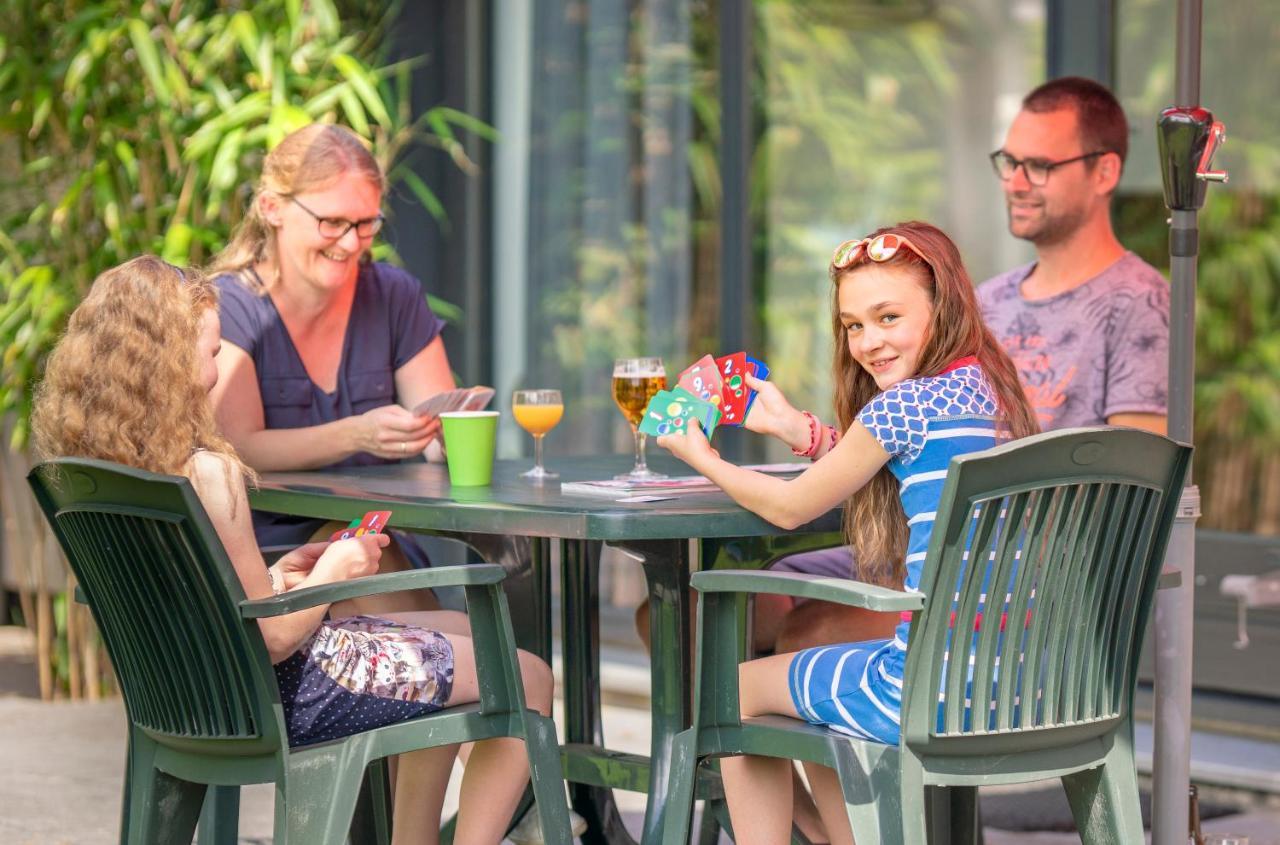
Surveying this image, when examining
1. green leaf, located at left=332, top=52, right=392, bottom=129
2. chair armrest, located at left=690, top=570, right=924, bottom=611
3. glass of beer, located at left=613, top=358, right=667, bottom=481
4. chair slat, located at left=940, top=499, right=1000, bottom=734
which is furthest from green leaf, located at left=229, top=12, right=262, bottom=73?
chair slat, located at left=940, top=499, right=1000, bottom=734

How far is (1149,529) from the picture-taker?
2.42 metres

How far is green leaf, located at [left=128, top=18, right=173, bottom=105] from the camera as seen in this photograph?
4.48m

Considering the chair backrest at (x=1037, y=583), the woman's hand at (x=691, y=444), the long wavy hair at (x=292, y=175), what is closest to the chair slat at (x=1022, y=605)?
the chair backrest at (x=1037, y=583)

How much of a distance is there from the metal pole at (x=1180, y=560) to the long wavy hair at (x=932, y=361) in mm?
323

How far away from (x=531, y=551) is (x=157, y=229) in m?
2.12

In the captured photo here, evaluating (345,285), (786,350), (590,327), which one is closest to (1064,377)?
(345,285)

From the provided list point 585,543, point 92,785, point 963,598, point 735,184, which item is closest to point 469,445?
point 585,543

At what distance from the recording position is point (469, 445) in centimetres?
291

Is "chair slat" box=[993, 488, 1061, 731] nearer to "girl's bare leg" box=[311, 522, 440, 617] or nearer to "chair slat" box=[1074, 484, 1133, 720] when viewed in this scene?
"chair slat" box=[1074, 484, 1133, 720]

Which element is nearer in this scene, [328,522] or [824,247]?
[328,522]

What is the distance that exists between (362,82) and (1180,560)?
2.56 m

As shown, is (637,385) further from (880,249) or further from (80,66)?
(80,66)

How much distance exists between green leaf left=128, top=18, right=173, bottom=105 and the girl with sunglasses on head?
2366 mm

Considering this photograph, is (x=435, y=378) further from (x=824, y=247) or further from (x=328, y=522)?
(x=824, y=247)
